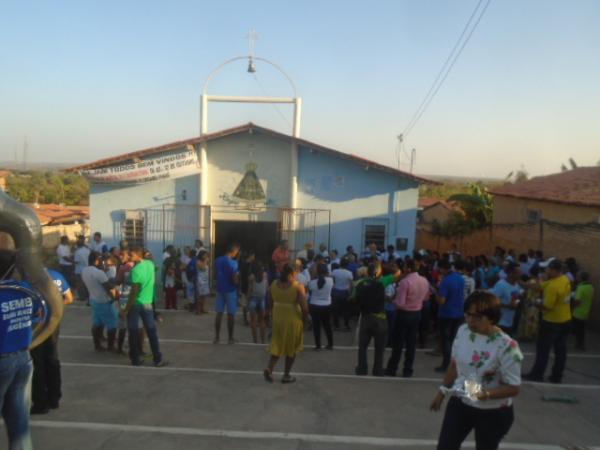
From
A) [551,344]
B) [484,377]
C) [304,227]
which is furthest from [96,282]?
[304,227]

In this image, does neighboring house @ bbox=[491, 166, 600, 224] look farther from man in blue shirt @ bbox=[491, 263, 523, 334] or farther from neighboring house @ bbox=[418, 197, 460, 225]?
neighboring house @ bbox=[418, 197, 460, 225]

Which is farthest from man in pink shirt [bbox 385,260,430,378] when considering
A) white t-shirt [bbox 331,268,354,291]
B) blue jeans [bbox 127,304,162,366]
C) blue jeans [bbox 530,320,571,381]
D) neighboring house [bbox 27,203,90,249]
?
neighboring house [bbox 27,203,90,249]

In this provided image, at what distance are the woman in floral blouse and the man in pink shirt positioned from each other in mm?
3466

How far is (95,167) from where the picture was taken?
1398 cm

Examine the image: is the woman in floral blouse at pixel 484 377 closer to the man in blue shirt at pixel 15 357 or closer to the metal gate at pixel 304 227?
the man in blue shirt at pixel 15 357

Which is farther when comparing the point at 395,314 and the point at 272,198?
the point at 272,198

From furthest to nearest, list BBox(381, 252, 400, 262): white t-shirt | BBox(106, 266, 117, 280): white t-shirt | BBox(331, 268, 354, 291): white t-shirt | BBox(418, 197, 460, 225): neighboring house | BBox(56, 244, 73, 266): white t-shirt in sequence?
BBox(418, 197, 460, 225): neighboring house → BBox(56, 244, 73, 266): white t-shirt → BBox(331, 268, 354, 291): white t-shirt → BBox(106, 266, 117, 280): white t-shirt → BBox(381, 252, 400, 262): white t-shirt

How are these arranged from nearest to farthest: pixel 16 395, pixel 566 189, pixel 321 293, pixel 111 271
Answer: pixel 16 395, pixel 321 293, pixel 111 271, pixel 566 189

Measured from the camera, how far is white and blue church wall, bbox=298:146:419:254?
14367 millimetres

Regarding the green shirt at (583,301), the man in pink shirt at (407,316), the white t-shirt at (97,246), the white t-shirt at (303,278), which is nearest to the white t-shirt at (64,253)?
the white t-shirt at (97,246)

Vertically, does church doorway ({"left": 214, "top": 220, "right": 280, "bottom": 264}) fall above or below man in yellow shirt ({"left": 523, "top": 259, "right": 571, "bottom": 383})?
above

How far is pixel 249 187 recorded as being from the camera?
47.2 ft

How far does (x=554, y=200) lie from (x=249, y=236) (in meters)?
9.53

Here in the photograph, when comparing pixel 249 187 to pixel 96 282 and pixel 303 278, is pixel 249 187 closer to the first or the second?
pixel 303 278
